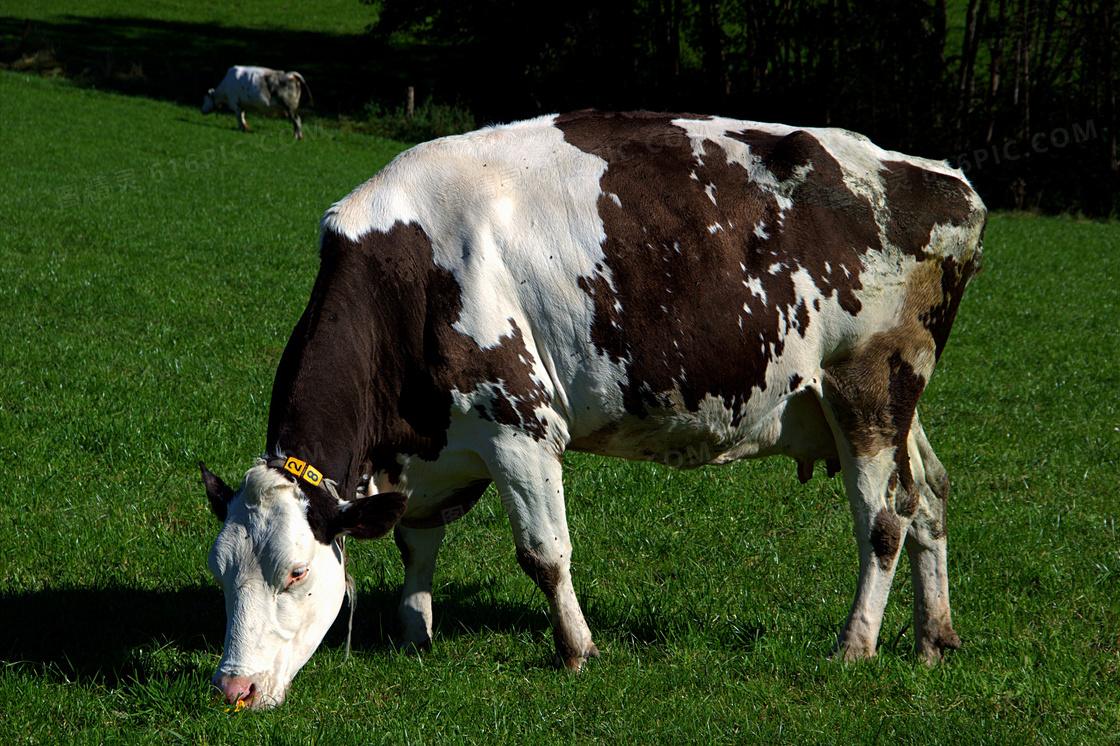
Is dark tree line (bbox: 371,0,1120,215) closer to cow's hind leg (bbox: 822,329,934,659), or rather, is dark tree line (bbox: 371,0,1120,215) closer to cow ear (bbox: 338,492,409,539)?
cow's hind leg (bbox: 822,329,934,659)

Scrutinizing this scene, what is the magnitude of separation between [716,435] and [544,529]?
0.95 metres

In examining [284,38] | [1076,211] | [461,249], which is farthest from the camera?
[284,38]

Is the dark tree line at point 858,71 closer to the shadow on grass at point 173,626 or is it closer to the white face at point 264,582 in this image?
the shadow on grass at point 173,626

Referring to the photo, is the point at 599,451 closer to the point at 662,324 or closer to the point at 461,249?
the point at 662,324

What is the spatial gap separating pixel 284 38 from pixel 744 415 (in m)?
46.7

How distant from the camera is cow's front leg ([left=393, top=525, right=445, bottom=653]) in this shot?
464 centimetres

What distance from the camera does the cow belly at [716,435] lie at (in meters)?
4.23

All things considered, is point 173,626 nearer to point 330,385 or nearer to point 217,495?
point 217,495

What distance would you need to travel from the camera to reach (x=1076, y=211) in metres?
23.2

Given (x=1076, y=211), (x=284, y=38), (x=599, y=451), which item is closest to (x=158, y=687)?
(x=599, y=451)

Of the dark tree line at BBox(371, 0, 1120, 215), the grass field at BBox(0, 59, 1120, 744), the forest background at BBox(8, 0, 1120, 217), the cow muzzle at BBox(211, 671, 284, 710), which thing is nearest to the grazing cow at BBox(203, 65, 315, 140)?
the forest background at BBox(8, 0, 1120, 217)

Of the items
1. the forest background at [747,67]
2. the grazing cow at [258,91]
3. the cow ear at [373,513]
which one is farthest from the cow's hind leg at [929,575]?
the grazing cow at [258,91]

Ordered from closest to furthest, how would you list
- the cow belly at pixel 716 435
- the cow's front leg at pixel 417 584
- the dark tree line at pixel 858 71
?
the cow belly at pixel 716 435 → the cow's front leg at pixel 417 584 → the dark tree line at pixel 858 71

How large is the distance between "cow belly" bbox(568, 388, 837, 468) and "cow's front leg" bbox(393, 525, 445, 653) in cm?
96
